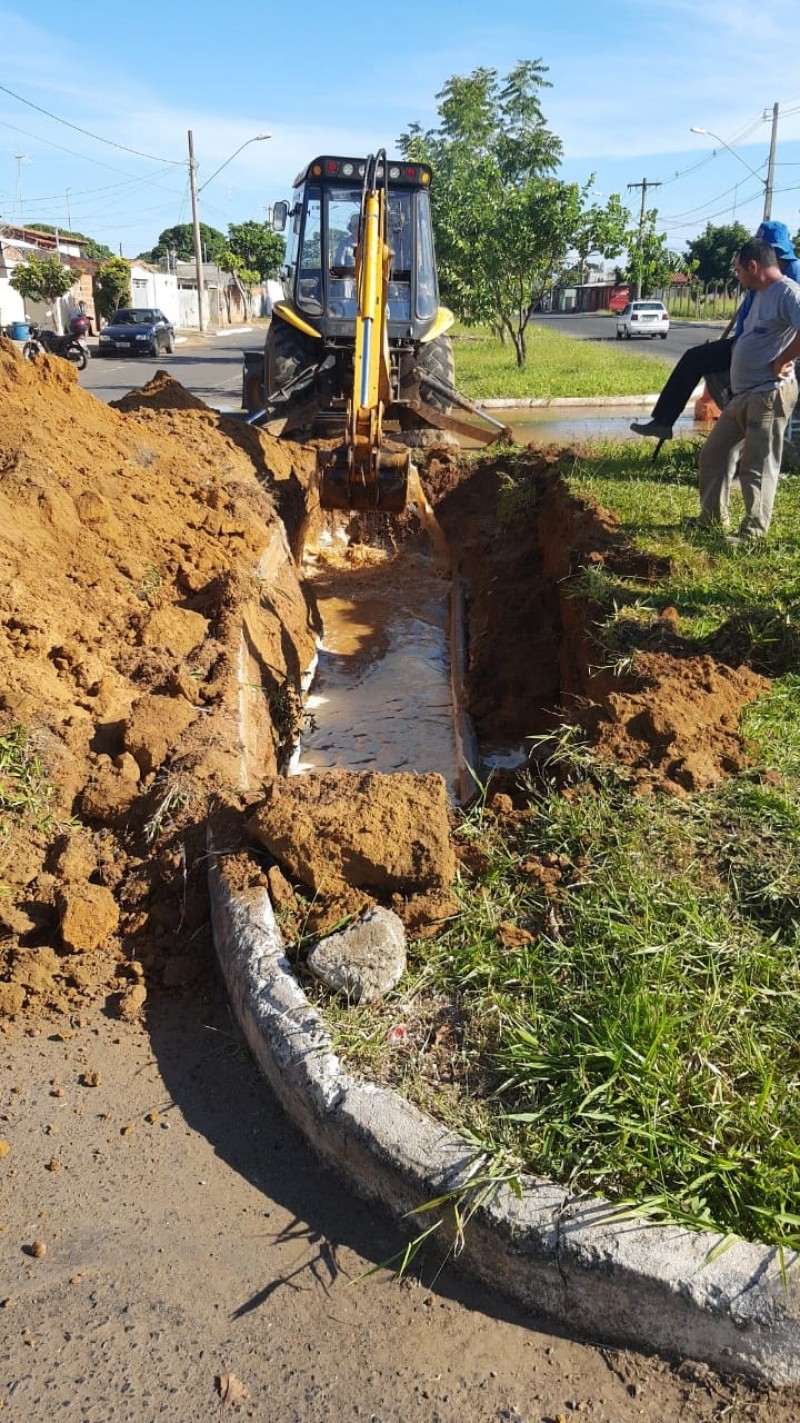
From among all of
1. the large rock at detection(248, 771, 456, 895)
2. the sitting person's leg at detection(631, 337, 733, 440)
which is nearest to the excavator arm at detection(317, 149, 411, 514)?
the sitting person's leg at detection(631, 337, 733, 440)

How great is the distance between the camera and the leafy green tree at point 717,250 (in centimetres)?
6981

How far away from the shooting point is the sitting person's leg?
33.4ft

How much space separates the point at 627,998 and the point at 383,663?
19.5ft

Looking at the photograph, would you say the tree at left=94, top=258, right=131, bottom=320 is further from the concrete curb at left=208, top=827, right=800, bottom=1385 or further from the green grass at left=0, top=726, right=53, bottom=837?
the concrete curb at left=208, top=827, right=800, bottom=1385

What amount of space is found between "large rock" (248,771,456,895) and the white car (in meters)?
45.8

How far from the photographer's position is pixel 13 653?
471 cm

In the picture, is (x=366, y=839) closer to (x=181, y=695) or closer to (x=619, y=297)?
(x=181, y=695)

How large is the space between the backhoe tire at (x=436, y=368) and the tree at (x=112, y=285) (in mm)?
37380

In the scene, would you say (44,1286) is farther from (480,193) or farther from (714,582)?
(480,193)

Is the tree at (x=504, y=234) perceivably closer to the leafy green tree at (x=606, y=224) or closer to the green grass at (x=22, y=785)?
the leafy green tree at (x=606, y=224)

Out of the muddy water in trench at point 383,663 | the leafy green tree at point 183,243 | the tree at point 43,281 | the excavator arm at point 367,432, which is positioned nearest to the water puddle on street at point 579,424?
the muddy water in trench at point 383,663

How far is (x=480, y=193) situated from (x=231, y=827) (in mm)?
26181

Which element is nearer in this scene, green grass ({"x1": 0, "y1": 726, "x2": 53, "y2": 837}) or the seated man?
green grass ({"x1": 0, "y1": 726, "x2": 53, "y2": 837})

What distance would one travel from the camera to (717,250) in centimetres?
7144
